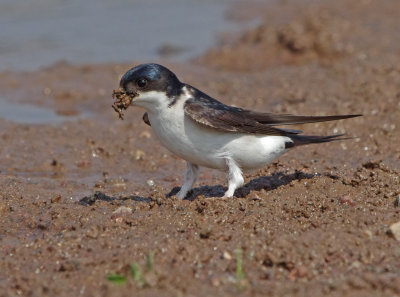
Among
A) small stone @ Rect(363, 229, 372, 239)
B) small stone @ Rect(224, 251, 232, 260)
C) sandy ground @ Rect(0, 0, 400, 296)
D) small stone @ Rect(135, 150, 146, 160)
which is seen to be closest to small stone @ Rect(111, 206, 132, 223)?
sandy ground @ Rect(0, 0, 400, 296)

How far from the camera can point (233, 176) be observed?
5.37 meters

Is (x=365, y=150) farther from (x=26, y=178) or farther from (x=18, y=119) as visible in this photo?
(x=18, y=119)

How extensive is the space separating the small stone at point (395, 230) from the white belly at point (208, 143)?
1399 millimetres

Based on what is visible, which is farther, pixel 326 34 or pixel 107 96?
pixel 326 34

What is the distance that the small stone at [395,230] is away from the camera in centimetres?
431

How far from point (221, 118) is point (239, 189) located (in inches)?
35.4

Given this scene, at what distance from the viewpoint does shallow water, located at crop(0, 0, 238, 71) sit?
1276cm

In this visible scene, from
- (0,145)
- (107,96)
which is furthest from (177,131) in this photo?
(107,96)

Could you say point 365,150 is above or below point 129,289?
above

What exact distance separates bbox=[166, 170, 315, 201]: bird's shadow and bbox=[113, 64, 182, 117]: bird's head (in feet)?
3.12

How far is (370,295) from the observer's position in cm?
359

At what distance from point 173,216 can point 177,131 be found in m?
0.63

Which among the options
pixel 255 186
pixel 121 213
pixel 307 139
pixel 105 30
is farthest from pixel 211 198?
pixel 105 30

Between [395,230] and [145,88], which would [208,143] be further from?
[395,230]
